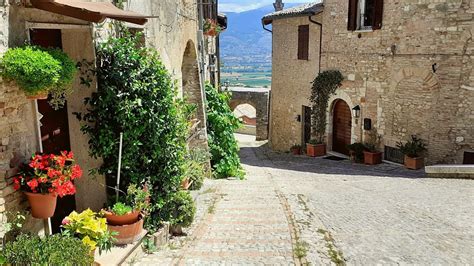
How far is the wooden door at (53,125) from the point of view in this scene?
5.25 metres

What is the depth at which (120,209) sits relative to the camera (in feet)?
17.1

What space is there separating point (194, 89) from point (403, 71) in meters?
6.76

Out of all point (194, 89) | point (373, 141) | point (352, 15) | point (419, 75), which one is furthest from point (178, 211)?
point (352, 15)

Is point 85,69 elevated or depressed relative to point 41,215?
elevated

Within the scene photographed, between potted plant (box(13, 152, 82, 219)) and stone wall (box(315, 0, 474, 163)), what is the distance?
38.0 ft

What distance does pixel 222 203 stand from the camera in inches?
337

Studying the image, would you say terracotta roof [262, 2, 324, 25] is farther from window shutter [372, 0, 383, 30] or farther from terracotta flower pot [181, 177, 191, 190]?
terracotta flower pot [181, 177, 191, 190]

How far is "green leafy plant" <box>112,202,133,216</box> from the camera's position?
520 centimetres

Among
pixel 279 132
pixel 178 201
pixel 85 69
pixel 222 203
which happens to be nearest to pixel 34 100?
pixel 85 69

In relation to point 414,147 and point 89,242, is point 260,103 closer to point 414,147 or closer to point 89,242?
point 414,147

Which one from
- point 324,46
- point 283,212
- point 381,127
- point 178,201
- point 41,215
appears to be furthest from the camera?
point 324,46

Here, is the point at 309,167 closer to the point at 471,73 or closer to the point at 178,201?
the point at 471,73

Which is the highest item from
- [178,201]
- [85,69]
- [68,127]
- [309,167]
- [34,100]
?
[85,69]

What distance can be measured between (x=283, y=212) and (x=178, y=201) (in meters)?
2.35
